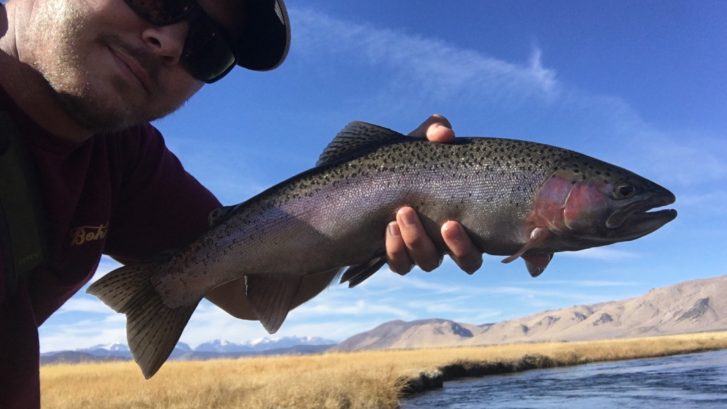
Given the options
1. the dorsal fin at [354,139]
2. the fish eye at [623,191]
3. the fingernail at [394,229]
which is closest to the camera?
the fingernail at [394,229]

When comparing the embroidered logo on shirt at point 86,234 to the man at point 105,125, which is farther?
the embroidered logo on shirt at point 86,234

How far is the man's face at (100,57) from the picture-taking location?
2785 mm

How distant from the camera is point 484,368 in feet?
141

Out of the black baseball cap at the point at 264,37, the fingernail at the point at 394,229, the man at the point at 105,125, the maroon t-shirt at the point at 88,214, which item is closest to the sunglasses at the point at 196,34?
the man at the point at 105,125

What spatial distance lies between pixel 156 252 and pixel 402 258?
1464 mm

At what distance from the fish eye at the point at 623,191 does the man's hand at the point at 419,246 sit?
2.77 ft

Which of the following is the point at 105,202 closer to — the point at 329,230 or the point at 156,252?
the point at 156,252

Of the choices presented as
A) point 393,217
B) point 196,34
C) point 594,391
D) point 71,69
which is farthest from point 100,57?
point 594,391

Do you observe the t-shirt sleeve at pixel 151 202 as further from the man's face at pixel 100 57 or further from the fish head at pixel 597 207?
the fish head at pixel 597 207

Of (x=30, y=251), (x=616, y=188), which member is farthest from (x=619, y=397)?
(x=30, y=251)

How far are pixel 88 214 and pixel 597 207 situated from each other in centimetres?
269

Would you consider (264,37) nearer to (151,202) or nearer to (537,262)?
(151,202)

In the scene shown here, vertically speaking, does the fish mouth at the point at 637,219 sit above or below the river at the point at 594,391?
above

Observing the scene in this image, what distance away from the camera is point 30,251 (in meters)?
2.83
